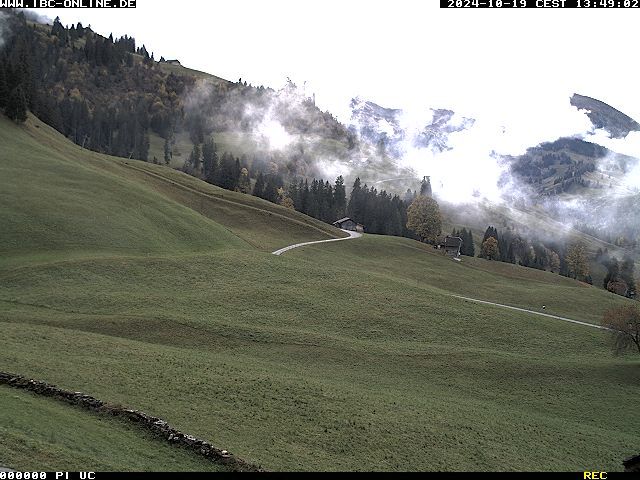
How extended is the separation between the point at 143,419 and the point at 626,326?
51634mm

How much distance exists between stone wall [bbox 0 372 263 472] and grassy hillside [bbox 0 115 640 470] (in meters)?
1.24

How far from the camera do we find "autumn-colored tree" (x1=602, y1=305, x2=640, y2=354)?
5606 centimetres

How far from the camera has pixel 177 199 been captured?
11762cm

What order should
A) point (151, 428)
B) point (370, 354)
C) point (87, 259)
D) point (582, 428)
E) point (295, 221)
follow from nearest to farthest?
point (151, 428) → point (582, 428) → point (370, 354) → point (87, 259) → point (295, 221)

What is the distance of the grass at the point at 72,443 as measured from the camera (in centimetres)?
1944

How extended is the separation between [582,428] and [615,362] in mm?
A: 19606

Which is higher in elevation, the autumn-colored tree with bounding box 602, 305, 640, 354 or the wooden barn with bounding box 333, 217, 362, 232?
the wooden barn with bounding box 333, 217, 362, 232

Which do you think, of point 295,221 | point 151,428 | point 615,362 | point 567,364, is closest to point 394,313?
point 567,364

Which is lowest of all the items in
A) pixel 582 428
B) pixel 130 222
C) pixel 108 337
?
pixel 582 428

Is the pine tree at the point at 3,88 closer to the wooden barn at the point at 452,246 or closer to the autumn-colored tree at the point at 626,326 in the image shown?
the wooden barn at the point at 452,246

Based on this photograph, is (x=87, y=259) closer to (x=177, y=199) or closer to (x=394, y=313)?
(x=394, y=313)

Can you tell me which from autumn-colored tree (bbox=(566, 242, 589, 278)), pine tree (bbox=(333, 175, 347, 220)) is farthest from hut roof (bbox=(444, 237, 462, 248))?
autumn-colored tree (bbox=(566, 242, 589, 278))

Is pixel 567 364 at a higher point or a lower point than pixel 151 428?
lower

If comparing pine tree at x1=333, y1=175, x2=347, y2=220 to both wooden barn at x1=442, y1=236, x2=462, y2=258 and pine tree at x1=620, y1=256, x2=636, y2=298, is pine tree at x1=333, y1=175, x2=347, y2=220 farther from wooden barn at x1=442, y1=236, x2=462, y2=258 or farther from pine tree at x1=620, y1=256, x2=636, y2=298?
pine tree at x1=620, y1=256, x2=636, y2=298
